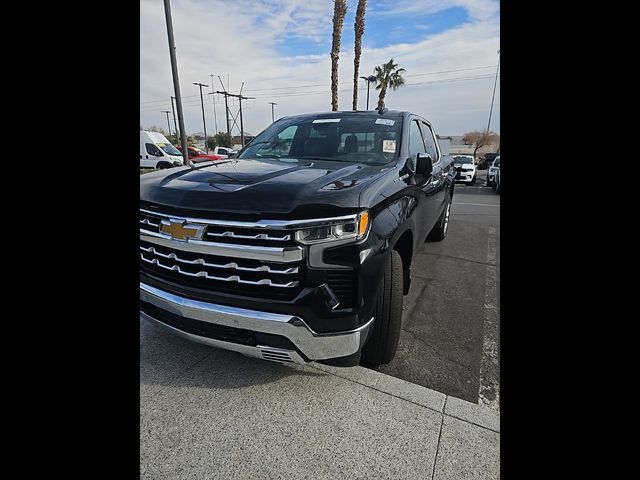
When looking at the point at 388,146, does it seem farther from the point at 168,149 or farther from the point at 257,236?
the point at 168,149

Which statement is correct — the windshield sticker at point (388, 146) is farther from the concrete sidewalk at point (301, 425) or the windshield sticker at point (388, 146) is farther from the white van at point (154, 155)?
the white van at point (154, 155)

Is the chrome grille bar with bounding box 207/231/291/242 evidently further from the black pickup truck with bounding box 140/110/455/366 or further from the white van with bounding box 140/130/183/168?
the white van with bounding box 140/130/183/168

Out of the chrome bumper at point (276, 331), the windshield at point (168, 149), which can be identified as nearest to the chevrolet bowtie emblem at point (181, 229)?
the chrome bumper at point (276, 331)

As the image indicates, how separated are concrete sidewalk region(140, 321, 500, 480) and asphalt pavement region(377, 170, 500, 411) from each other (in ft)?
0.80

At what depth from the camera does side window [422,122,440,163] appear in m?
3.97

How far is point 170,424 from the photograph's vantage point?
1870mm

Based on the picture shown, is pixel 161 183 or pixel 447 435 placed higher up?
pixel 161 183

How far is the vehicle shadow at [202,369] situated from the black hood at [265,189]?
3.80 ft

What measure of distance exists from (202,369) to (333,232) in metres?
1.42

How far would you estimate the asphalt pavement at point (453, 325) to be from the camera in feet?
7.64

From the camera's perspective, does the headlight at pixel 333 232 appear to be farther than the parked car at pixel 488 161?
No
